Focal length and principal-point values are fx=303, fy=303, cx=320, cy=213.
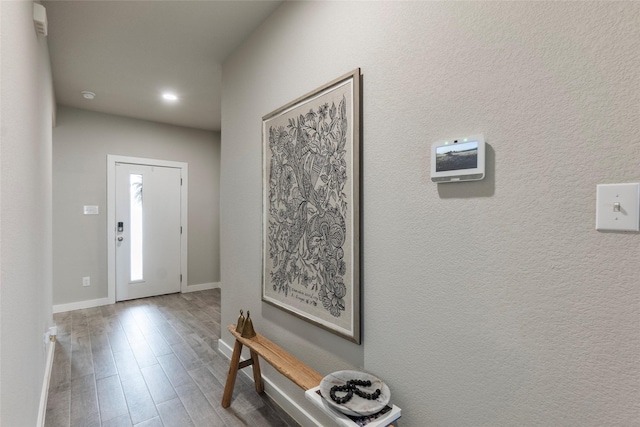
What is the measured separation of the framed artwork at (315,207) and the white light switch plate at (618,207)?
855 millimetres

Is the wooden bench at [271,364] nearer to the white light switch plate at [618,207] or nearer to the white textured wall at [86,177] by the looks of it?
the white light switch plate at [618,207]

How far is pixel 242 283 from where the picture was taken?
2.48 m

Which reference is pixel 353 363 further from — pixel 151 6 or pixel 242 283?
pixel 151 6

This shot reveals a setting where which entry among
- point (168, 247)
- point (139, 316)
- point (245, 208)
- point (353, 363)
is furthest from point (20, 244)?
point (168, 247)

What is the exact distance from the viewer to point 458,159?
1.09 m

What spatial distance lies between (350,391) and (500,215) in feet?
3.02

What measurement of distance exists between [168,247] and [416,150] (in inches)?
176

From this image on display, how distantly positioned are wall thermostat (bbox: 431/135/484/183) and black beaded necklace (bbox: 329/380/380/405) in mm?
905

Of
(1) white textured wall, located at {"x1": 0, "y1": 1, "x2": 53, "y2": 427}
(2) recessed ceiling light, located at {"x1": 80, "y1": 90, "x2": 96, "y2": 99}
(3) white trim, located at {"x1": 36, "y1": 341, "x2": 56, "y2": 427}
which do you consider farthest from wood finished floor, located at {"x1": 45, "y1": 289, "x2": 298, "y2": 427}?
(2) recessed ceiling light, located at {"x1": 80, "y1": 90, "x2": 96, "y2": 99}

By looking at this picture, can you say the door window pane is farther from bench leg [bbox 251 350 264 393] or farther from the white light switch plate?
the white light switch plate

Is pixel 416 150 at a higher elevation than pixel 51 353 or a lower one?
higher

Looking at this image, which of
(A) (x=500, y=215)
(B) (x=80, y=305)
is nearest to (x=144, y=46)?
(A) (x=500, y=215)

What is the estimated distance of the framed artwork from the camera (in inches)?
58.4

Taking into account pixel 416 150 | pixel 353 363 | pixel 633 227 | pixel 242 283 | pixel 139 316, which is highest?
pixel 416 150
